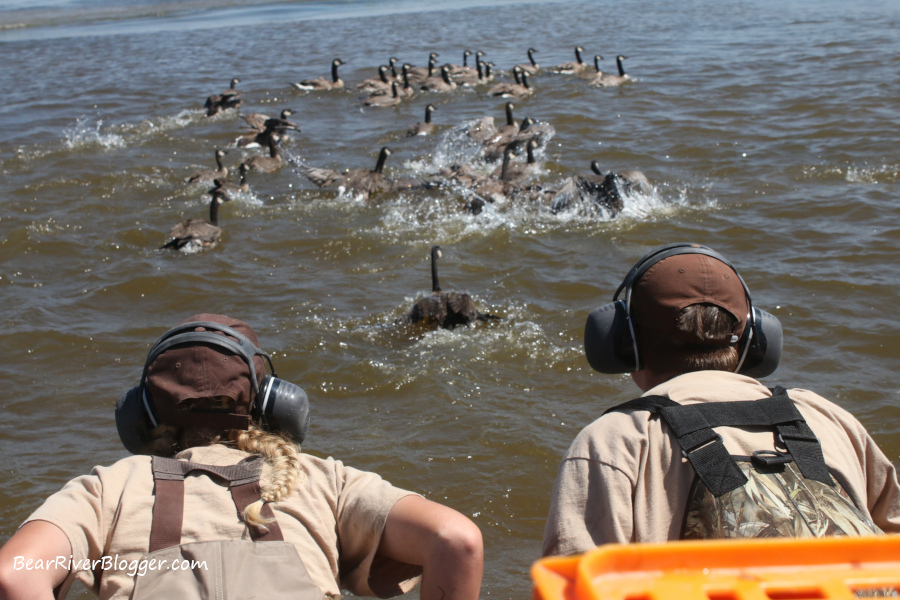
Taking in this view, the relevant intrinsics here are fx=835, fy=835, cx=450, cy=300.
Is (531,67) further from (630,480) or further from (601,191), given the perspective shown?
(630,480)

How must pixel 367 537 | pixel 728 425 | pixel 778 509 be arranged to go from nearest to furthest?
1. pixel 778 509
2. pixel 728 425
3. pixel 367 537

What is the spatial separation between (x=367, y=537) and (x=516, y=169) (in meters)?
10.3

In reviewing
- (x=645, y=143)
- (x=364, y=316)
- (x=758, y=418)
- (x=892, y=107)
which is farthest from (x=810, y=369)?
(x=892, y=107)

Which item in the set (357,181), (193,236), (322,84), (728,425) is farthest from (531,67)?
(728,425)

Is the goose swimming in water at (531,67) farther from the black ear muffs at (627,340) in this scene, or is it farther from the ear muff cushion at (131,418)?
the ear muff cushion at (131,418)

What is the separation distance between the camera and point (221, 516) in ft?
6.82

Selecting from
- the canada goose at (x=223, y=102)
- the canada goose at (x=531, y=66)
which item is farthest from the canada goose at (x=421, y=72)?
the canada goose at (x=223, y=102)

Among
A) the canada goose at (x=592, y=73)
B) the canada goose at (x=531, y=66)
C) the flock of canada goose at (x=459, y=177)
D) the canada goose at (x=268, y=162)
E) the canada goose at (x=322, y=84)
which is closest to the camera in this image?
the flock of canada goose at (x=459, y=177)

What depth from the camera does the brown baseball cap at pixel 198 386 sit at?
2334 millimetres

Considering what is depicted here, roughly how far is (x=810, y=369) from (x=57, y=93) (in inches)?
770

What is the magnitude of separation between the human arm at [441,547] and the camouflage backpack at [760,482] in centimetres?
52

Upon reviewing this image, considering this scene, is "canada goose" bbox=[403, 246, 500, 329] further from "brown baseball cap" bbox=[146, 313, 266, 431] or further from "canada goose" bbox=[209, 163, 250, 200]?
"canada goose" bbox=[209, 163, 250, 200]

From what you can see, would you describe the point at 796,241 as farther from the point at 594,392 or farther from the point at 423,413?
the point at 423,413

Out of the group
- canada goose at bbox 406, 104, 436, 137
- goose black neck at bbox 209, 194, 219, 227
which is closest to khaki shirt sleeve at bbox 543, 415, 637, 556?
goose black neck at bbox 209, 194, 219, 227
